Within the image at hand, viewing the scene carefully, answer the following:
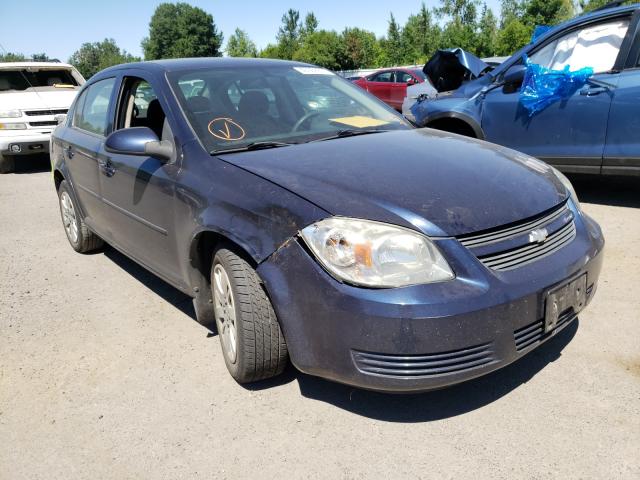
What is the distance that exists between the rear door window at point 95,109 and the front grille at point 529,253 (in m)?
2.93

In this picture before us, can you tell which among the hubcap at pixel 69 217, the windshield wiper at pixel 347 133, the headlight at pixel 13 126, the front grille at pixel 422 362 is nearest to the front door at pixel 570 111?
the windshield wiper at pixel 347 133

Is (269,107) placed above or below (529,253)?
above

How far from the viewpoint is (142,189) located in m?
3.33

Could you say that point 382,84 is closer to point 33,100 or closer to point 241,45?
point 33,100

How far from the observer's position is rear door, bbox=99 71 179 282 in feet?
10.3

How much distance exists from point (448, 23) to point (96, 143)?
62.9 meters

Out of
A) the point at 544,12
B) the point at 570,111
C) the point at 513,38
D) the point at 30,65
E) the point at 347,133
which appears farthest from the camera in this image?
the point at 544,12

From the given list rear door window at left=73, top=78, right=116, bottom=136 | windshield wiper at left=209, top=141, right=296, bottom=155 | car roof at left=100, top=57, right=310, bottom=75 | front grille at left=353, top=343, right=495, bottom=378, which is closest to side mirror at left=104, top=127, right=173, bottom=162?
windshield wiper at left=209, top=141, right=296, bottom=155

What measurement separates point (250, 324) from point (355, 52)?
54584 millimetres

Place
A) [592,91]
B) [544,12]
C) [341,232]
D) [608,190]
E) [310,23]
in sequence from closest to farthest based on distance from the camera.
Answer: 1. [341,232]
2. [592,91]
3. [608,190]
4. [544,12]
5. [310,23]

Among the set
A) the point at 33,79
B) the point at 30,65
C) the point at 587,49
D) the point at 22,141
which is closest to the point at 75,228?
the point at 587,49

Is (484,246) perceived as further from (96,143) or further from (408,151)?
(96,143)

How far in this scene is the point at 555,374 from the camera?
2.76m

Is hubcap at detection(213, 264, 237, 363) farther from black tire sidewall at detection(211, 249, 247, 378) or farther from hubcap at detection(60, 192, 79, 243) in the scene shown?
hubcap at detection(60, 192, 79, 243)
